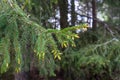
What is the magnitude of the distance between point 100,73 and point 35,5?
184 centimetres

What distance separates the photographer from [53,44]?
2117 millimetres

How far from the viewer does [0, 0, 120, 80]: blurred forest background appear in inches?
85.4

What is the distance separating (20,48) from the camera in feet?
7.45

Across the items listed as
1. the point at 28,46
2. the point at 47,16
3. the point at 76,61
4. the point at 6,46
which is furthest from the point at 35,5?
the point at 6,46

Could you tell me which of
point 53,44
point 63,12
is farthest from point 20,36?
point 63,12

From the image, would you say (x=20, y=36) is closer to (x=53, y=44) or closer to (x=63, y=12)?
(x=53, y=44)

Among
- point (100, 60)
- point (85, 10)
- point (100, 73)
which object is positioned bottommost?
point (100, 73)

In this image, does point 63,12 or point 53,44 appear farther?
point 63,12

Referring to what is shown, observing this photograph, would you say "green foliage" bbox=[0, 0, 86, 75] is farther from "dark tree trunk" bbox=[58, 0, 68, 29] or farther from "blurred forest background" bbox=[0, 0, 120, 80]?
"dark tree trunk" bbox=[58, 0, 68, 29]

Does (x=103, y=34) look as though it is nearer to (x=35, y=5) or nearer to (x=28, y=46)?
(x=35, y=5)

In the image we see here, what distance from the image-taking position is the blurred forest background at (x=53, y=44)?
2.17m

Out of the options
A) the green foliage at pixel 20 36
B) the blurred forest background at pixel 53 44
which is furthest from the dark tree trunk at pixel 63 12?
the green foliage at pixel 20 36

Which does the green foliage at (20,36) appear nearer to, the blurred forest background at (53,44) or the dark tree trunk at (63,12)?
the blurred forest background at (53,44)

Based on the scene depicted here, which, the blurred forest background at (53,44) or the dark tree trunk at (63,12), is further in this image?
the dark tree trunk at (63,12)
